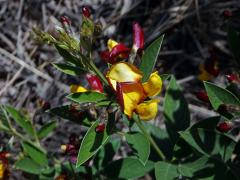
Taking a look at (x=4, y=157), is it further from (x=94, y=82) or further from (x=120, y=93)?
(x=120, y=93)

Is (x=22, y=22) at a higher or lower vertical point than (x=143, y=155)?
higher

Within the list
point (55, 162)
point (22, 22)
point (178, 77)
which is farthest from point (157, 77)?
point (22, 22)

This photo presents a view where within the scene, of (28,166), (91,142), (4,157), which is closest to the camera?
(91,142)

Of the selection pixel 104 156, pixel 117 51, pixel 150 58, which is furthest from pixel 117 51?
pixel 104 156

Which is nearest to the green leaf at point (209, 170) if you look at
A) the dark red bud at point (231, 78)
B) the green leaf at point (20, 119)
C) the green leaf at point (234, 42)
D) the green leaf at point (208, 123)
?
the green leaf at point (208, 123)

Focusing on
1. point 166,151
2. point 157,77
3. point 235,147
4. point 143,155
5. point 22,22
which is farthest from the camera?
point 22,22

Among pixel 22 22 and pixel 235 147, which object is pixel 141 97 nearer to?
pixel 235 147
